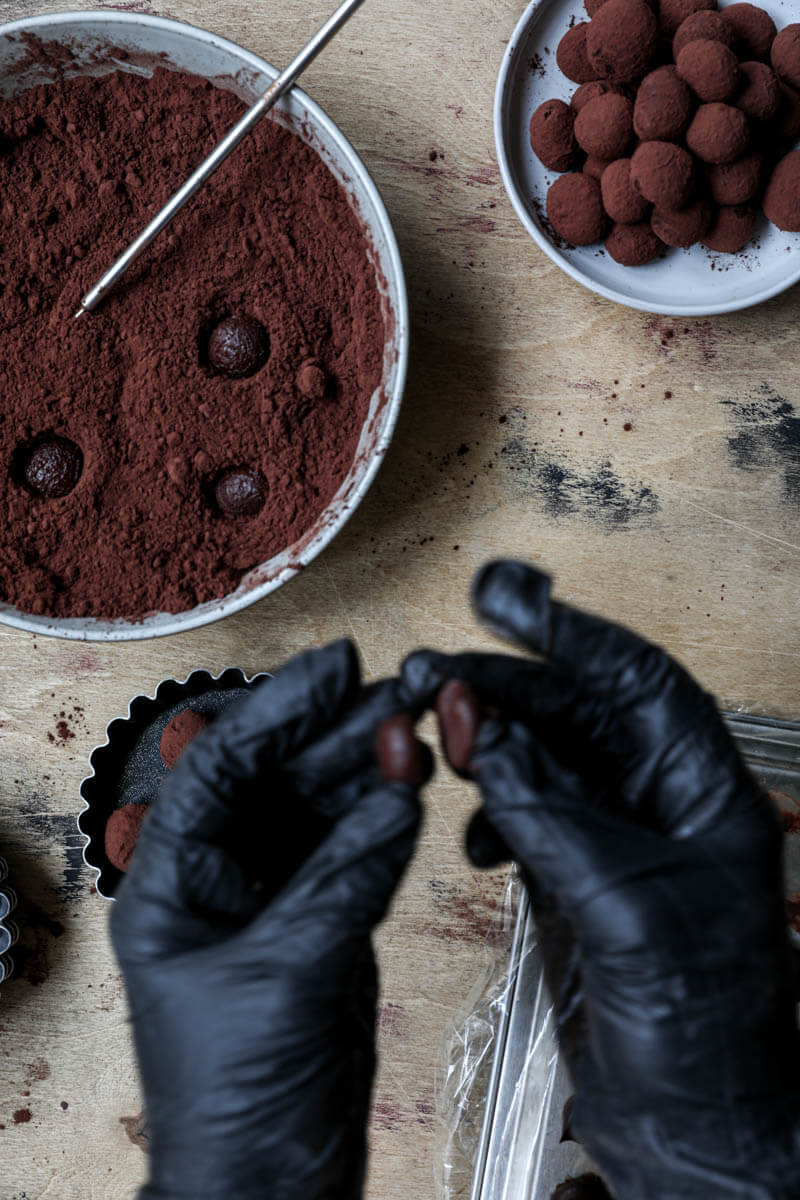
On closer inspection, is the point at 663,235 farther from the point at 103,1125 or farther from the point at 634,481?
the point at 103,1125

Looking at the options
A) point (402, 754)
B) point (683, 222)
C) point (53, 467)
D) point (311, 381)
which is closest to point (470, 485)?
point (311, 381)

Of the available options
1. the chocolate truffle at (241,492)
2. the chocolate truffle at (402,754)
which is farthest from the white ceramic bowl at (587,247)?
the chocolate truffle at (402,754)

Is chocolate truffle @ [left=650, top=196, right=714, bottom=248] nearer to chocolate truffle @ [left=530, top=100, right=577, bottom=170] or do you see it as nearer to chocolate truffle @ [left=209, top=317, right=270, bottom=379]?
chocolate truffle @ [left=530, top=100, right=577, bottom=170]

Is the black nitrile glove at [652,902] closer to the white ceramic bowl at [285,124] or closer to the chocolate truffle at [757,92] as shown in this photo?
the white ceramic bowl at [285,124]

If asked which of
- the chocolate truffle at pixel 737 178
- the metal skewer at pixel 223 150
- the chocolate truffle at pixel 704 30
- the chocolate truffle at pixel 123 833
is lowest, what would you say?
the chocolate truffle at pixel 123 833

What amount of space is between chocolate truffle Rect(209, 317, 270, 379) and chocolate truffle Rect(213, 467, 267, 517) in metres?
0.10

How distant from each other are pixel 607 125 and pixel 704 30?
129mm

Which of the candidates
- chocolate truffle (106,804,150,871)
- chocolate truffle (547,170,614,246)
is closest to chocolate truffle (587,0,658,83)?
chocolate truffle (547,170,614,246)

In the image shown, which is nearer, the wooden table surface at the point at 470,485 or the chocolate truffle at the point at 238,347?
the chocolate truffle at the point at 238,347

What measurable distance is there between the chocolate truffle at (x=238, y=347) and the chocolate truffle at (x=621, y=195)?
38cm

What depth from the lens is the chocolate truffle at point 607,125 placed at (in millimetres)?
Answer: 945

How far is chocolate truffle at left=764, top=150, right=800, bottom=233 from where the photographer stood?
948 millimetres

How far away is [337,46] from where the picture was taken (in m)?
1.07

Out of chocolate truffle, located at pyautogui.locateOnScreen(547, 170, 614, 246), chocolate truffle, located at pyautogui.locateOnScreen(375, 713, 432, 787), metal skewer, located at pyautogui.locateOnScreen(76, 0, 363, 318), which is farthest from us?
chocolate truffle, located at pyautogui.locateOnScreen(547, 170, 614, 246)
